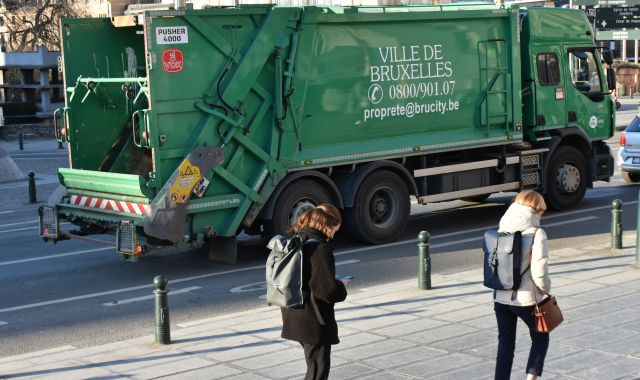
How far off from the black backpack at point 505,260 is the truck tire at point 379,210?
745 centimetres

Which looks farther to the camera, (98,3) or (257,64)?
(98,3)

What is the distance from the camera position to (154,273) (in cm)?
1346

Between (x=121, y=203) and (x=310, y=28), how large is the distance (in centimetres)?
353

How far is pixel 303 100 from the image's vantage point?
13938 mm

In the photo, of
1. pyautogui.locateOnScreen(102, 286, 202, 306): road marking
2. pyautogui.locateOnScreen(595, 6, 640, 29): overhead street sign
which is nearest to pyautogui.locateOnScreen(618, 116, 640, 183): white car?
pyautogui.locateOnScreen(102, 286, 202, 306): road marking

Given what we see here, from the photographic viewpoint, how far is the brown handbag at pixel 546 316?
23.2 feet

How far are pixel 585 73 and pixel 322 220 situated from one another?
12.6 meters

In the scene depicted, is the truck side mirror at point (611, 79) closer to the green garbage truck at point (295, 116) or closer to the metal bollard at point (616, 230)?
the green garbage truck at point (295, 116)

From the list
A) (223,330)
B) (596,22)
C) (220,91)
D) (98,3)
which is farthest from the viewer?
(98,3)

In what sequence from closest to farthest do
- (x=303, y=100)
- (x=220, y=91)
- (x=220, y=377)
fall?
(x=220, y=377), (x=220, y=91), (x=303, y=100)

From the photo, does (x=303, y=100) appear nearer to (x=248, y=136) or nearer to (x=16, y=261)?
(x=248, y=136)

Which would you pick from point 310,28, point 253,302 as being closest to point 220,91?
point 310,28

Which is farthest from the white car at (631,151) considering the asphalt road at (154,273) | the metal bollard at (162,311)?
the metal bollard at (162,311)

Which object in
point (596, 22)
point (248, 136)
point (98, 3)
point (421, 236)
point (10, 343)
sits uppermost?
point (98, 3)
